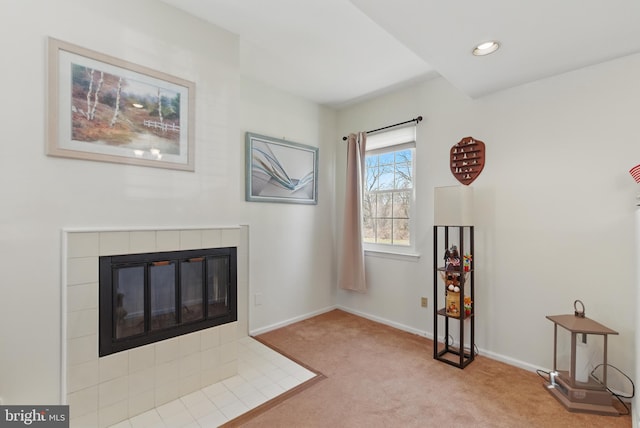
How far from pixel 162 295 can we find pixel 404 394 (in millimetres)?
1740

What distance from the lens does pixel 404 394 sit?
6.64 ft

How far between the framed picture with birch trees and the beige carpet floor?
Result: 5.66 ft

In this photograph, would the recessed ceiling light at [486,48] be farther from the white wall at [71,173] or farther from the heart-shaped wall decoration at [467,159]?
the white wall at [71,173]

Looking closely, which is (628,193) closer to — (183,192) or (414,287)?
(414,287)

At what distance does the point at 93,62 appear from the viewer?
1.67 metres

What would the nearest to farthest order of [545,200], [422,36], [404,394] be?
[422,36] → [404,394] → [545,200]

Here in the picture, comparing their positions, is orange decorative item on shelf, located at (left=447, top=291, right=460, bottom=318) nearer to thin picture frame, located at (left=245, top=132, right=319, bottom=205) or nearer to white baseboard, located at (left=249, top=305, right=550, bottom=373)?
white baseboard, located at (left=249, top=305, right=550, bottom=373)

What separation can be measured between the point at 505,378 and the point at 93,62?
340cm

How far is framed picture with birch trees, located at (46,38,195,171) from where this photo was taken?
1.58 metres

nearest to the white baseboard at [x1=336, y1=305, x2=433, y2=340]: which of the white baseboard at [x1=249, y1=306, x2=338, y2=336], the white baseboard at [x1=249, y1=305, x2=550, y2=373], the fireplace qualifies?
the white baseboard at [x1=249, y1=305, x2=550, y2=373]

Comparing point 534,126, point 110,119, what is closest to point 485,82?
point 534,126

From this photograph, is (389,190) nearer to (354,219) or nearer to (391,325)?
(354,219)

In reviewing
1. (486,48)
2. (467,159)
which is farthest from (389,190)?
(486,48)

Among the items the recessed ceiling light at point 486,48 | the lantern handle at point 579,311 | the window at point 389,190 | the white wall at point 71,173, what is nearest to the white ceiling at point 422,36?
the recessed ceiling light at point 486,48
